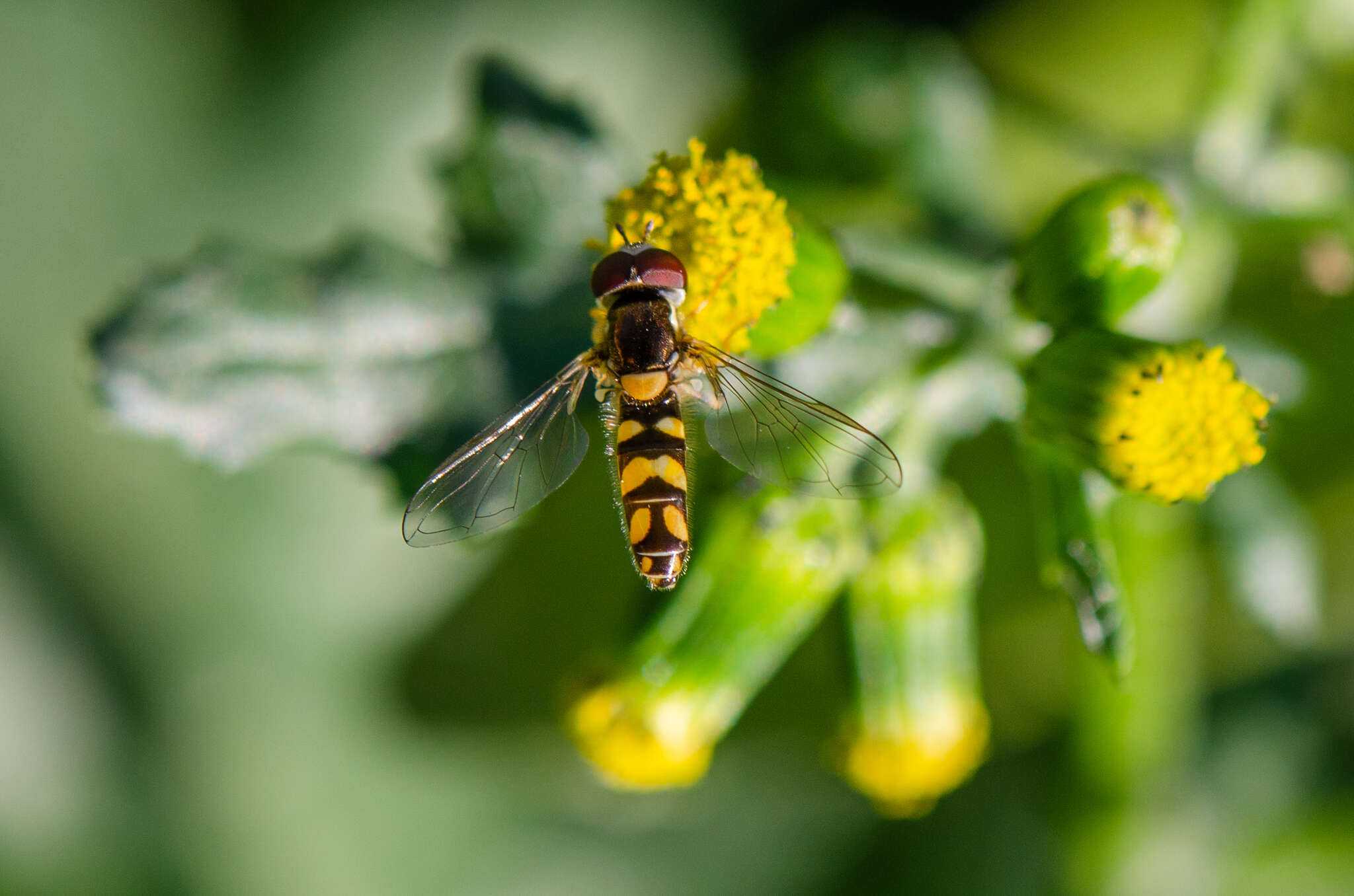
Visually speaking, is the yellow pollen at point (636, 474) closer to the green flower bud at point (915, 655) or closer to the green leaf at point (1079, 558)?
the green flower bud at point (915, 655)

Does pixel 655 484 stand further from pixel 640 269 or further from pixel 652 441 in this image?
pixel 640 269

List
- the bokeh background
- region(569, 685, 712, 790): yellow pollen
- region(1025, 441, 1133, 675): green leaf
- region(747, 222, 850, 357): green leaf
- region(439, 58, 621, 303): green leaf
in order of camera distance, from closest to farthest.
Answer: region(1025, 441, 1133, 675): green leaf < region(747, 222, 850, 357): green leaf < region(569, 685, 712, 790): yellow pollen < region(439, 58, 621, 303): green leaf < the bokeh background

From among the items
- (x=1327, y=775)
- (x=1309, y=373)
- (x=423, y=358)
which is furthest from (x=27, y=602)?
(x=1327, y=775)

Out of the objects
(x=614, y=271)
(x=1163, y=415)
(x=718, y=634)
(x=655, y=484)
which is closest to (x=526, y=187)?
(x=614, y=271)

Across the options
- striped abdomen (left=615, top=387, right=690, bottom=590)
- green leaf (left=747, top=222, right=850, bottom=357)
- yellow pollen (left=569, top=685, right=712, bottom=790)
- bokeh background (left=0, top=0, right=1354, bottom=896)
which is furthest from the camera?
bokeh background (left=0, top=0, right=1354, bottom=896)

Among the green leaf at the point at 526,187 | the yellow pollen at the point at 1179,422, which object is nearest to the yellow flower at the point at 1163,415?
the yellow pollen at the point at 1179,422

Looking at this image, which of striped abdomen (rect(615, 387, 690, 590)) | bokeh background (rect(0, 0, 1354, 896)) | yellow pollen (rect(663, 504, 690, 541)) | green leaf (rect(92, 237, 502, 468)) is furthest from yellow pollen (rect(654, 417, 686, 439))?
bokeh background (rect(0, 0, 1354, 896))

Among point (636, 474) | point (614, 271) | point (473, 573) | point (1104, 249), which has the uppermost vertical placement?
point (473, 573)

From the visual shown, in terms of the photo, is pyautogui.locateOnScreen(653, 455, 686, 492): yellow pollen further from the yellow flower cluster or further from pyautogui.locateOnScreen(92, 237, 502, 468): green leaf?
the yellow flower cluster
